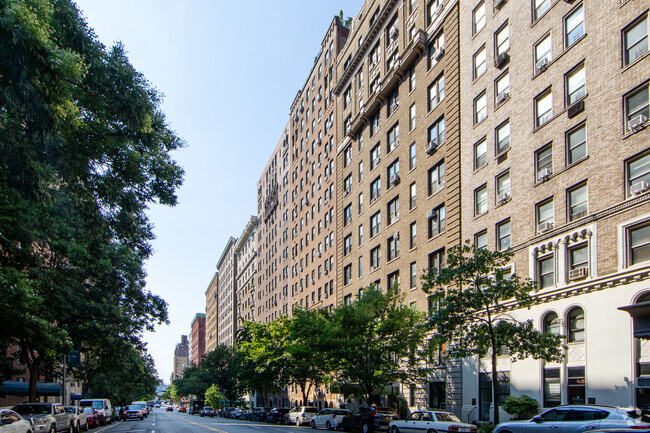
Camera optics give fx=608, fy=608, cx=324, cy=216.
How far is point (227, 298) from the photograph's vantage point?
151 m

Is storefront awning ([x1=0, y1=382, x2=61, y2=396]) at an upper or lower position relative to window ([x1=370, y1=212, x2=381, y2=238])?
lower

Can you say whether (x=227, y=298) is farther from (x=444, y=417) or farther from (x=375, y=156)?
(x=444, y=417)

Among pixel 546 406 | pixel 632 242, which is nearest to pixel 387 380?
pixel 546 406

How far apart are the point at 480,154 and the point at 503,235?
18.5ft

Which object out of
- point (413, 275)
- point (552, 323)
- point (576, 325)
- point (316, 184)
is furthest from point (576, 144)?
point (316, 184)

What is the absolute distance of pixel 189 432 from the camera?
3169 cm

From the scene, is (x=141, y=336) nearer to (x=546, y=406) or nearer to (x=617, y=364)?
(x=546, y=406)

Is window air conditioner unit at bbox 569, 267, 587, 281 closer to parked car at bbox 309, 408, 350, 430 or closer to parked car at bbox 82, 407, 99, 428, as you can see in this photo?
parked car at bbox 309, 408, 350, 430

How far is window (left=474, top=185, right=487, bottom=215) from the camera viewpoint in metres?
34.5

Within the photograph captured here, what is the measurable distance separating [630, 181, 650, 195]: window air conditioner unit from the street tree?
1512 cm

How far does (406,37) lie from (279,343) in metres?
29.9

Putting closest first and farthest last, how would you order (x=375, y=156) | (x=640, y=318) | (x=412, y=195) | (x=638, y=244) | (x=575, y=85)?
1. (x=640, y=318)
2. (x=638, y=244)
3. (x=575, y=85)
4. (x=412, y=195)
5. (x=375, y=156)

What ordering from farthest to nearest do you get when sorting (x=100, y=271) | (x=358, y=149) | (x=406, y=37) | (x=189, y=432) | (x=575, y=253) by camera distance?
(x=358, y=149)
(x=406, y=37)
(x=100, y=271)
(x=189, y=432)
(x=575, y=253)

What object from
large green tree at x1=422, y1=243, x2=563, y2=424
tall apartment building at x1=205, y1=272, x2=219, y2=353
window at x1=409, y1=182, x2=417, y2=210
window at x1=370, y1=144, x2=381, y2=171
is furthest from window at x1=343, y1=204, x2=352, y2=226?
tall apartment building at x1=205, y1=272, x2=219, y2=353
